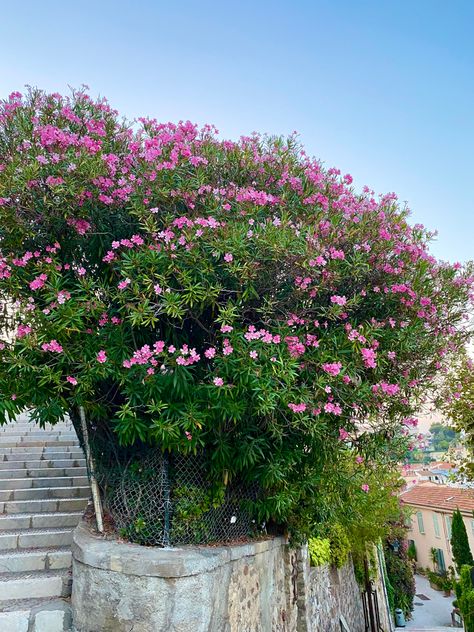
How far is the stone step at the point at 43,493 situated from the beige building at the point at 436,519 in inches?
795

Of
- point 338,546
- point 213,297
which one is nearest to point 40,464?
point 213,297

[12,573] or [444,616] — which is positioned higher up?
[12,573]

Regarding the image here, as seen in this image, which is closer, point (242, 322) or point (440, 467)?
point (242, 322)

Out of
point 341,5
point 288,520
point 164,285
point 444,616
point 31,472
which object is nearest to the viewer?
point 164,285

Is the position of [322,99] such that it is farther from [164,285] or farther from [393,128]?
[164,285]

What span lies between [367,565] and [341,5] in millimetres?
12087

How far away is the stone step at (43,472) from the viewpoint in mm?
5633

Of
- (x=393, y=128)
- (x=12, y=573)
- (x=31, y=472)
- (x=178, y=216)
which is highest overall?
(x=393, y=128)

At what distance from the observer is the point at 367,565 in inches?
448

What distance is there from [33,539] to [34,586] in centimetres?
71

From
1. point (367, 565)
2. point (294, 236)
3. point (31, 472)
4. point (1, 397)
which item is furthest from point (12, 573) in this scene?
point (367, 565)

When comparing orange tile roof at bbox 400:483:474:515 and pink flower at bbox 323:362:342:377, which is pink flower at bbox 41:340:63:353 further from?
orange tile roof at bbox 400:483:474:515

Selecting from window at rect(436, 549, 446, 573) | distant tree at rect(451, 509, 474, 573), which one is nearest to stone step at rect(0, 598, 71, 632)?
distant tree at rect(451, 509, 474, 573)

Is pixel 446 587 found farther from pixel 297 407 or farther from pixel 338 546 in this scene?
pixel 297 407
